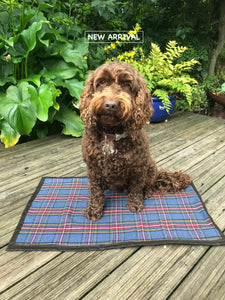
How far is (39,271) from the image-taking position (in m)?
1.58

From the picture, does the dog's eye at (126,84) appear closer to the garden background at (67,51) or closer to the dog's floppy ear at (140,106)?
the dog's floppy ear at (140,106)

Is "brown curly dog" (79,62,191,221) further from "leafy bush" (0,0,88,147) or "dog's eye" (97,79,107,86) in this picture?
"leafy bush" (0,0,88,147)

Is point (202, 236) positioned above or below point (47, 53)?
below

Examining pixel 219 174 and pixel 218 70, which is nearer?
pixel 219 174

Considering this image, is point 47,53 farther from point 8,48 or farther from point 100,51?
point 100,51

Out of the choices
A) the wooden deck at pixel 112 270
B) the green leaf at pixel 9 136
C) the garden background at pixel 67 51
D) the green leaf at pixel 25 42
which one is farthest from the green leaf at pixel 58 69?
the wooden deck at pixel 112 270

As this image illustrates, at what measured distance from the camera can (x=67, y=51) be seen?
139 inches

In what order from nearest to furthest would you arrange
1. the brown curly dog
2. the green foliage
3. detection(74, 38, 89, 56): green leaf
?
1. the brown curly dog
2. detection(74, 38, 89, 56): green leaf
3. the green foliage

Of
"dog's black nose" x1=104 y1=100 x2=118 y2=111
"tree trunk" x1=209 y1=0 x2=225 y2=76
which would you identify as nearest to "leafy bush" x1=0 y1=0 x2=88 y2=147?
"dog's black nose" x1=104 y1=100 x2=118 y2=111

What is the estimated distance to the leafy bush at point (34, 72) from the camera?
2.95 meters

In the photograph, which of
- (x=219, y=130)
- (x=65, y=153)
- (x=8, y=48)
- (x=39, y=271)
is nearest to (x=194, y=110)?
(x=219, y=130)

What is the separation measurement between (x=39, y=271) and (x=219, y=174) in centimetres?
215

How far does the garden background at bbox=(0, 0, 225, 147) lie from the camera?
3072mm

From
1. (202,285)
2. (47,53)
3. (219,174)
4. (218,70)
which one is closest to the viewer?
(202,285)
